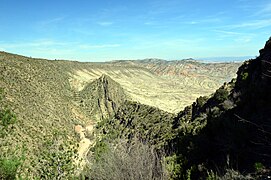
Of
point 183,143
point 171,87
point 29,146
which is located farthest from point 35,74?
point 171,87

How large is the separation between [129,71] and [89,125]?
4152 inches

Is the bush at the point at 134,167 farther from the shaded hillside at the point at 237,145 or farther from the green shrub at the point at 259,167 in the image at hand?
the green shrub at the point at 259,167

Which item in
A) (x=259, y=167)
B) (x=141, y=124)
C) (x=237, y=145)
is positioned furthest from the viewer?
(x=141, y=124)

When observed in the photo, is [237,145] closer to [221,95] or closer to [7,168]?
[7,168]

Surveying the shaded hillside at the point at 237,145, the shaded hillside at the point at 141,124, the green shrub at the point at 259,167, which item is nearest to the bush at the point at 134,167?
the shaded hillside at the point at 237,145

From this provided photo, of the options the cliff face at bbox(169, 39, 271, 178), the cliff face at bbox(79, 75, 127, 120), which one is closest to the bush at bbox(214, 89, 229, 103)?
the cliff face at bbox(169, 39, 271, 178)

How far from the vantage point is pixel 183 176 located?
42.3 ft

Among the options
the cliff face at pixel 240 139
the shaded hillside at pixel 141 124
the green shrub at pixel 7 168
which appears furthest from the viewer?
the shaded hillside at pixel 141 124

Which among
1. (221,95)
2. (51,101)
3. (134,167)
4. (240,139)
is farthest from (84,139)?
(240,139)

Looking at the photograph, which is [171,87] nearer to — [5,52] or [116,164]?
[5,52]

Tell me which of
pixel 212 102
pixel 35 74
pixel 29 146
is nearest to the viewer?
pixel 212 102

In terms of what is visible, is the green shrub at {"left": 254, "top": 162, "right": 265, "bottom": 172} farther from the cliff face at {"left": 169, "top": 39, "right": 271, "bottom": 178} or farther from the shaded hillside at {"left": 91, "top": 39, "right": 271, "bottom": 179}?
the cliff face at {"left": 169, "top": 39, "right": 271, "bottom": 178}

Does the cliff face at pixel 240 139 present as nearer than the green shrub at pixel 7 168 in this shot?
Yes

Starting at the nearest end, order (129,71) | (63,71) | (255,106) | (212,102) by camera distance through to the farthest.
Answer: (255,106), (212,102), (63,71), (129,71)
